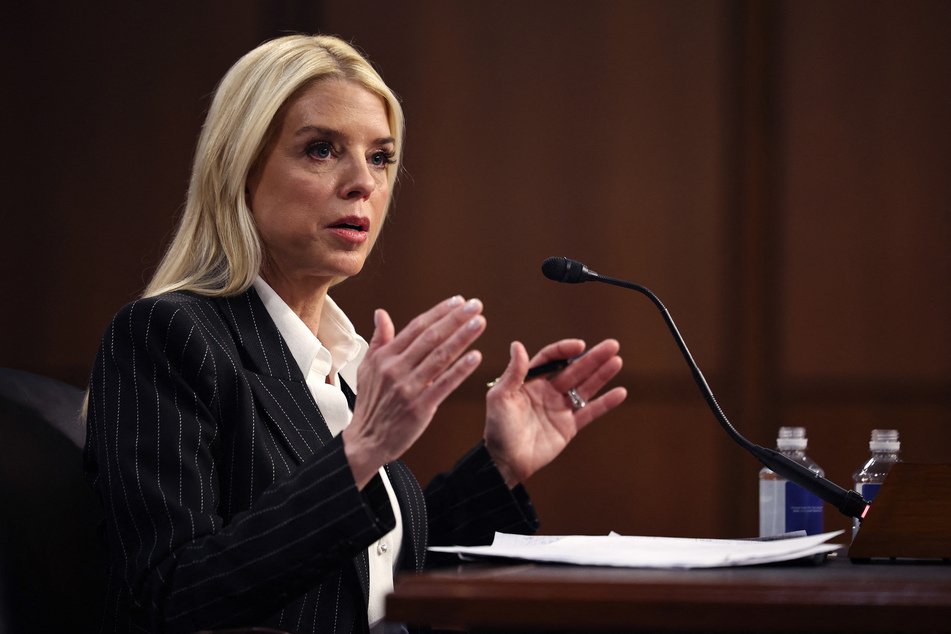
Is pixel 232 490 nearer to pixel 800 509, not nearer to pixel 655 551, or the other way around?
pixel 655 551

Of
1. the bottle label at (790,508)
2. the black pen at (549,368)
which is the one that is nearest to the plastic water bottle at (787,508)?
the bottle label at (790,508)

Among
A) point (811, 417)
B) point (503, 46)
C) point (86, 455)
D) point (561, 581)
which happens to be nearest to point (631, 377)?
point (811, 417)

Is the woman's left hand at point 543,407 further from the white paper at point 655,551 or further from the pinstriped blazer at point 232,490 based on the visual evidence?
the white paper at point 655,551

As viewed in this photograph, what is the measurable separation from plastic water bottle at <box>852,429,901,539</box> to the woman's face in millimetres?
933

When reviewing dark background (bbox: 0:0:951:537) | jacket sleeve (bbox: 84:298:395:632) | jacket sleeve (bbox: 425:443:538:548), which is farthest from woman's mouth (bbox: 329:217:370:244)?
dark background (bbox: 0:0:951:537)

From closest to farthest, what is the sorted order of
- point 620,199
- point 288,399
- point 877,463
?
point 288,399 < point 877,463 < point 620,199

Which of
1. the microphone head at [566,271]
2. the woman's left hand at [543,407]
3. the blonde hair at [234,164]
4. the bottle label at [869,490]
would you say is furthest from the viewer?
the blonde hair at [234,164]

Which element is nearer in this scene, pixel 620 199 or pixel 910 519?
pixel 910 519

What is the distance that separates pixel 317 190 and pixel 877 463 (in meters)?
1.11

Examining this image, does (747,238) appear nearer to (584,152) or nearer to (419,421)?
(584,152)

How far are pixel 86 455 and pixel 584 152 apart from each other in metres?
1.86

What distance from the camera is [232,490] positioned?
1236 millimetres

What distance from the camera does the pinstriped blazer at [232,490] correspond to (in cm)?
101

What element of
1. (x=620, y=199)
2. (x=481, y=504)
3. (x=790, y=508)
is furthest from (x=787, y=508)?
(x=620, y=199)
